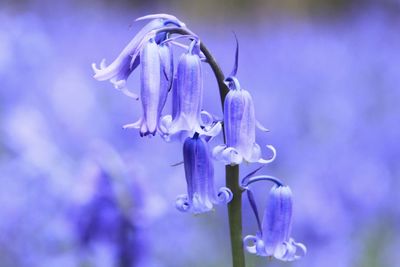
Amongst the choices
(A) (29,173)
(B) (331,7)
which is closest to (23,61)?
(A) (29,173)

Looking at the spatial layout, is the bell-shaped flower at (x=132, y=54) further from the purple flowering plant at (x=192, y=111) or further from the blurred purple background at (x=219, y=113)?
the blurred purple background at (x=219, y=113)

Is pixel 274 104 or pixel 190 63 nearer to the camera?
pixel 190 63

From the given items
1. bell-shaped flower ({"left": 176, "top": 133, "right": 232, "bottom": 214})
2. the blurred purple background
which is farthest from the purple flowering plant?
the blurred purple background

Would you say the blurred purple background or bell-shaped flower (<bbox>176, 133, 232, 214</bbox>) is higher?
bell-shaped flower (<bbox>176, 133, 232, 214</bbox>)

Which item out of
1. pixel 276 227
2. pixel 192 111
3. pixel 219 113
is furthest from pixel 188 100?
pixel 219 113

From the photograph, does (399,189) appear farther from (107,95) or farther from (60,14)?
(60,14)

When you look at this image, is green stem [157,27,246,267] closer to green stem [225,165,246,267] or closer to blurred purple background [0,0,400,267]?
green stem [225,165,246,267]

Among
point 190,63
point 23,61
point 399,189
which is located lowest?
point 399,189
